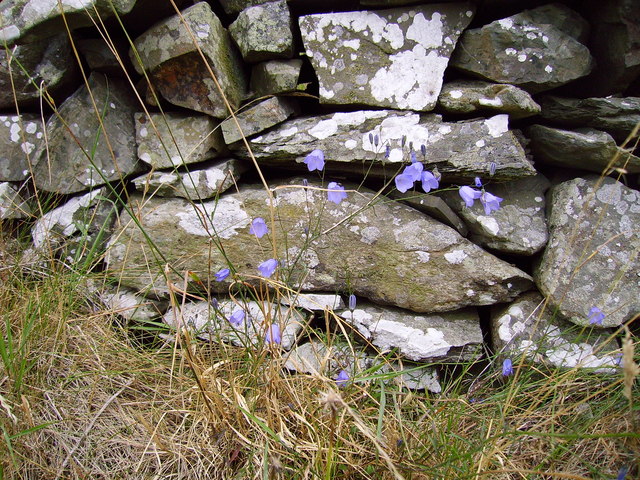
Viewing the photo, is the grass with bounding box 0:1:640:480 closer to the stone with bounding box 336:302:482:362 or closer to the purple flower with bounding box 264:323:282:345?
the purple flower with bounding box 264:323:282:345

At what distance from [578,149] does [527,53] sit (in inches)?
19.7

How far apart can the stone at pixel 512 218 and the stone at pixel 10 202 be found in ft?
7.17

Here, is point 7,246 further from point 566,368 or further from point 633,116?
point 633,116

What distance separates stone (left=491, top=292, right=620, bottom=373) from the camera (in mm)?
2221

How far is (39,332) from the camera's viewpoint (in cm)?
203

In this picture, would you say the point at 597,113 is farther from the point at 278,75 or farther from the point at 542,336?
the point at 278,75

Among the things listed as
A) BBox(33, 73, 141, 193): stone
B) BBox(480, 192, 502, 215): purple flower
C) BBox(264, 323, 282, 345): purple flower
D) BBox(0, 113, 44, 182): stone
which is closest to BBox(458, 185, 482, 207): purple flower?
BBox(480, 192, 502, 215): purple flower

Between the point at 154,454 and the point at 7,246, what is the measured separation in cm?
152

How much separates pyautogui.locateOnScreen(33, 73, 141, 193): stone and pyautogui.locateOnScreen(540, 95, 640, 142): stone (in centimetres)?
211

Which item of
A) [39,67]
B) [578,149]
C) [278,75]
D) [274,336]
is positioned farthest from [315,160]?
[39,67]

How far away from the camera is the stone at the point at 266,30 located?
237 centimetres

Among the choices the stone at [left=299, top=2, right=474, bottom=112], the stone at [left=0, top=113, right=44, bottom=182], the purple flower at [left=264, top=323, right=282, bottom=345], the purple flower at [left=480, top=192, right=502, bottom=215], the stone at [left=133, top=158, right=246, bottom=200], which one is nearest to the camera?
the purple flower at [left=264, top=323, right=282, bottom=345]

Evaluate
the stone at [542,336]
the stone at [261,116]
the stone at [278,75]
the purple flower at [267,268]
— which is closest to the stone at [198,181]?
the stone at [261,116]

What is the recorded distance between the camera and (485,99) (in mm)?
2346
